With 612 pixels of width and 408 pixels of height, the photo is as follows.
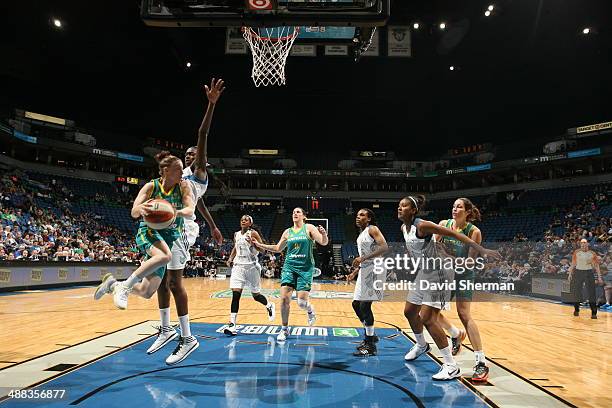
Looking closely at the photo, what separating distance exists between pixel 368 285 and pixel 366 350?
0.98 metres

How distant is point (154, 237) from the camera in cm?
426

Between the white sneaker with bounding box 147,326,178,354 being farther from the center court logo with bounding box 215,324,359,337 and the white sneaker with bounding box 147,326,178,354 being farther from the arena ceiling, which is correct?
the arena ceiling

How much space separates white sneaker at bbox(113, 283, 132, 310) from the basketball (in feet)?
2.26

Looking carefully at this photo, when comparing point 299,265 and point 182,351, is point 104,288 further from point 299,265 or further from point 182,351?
point 299,265

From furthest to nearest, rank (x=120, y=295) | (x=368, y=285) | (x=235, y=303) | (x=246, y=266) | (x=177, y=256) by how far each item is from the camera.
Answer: (x=246, y=266)
(x=235, y=303)
(x=368, y=285)
(x=177, y=256)
(x=120, y=295)

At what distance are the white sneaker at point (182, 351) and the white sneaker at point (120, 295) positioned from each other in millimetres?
999

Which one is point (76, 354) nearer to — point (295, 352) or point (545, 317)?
point (295, 352)

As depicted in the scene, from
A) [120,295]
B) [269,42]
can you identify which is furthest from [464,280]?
[269,42]

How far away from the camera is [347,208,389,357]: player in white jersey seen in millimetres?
5859

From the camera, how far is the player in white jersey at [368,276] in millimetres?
5859

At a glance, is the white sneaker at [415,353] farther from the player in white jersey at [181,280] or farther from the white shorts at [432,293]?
the player in white jersey at [181,280]

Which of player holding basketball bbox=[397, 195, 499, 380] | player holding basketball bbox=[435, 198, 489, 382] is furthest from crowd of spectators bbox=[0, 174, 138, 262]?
player holding basketball bbox=[435, 198, 489, 382]

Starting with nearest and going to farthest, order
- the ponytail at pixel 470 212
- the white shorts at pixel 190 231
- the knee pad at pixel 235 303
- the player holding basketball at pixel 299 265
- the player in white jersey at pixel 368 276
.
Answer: the ponytail at pixel 470 212 → the white shorts at pixel 190 231 → the player in white jersey at pixel 368 276 → the player holding basketball at pixel 299 265 → the knee pad at pixel 235 303

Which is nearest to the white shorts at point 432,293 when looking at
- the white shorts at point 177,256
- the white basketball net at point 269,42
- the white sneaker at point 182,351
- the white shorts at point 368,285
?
the white shorts at point 368,285
